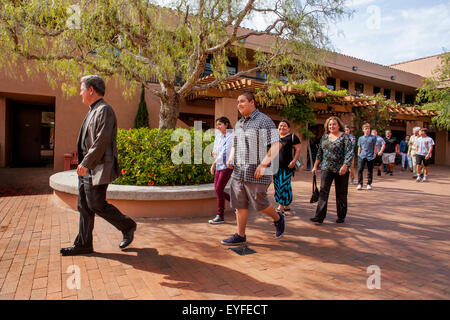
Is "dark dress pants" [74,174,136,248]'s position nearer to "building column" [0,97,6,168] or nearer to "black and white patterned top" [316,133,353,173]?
"black and white patterned top" [316,133,353,173]

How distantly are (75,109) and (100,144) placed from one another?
10051mm

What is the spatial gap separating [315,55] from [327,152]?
2766mm

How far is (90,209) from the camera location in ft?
10.8

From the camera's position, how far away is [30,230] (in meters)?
4.21

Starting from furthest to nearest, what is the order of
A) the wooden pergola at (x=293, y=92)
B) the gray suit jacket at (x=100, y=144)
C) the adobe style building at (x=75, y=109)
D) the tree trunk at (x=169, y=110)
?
1. the adobe style building at (x=75, y=109)
2. the wooden pergola at (x=293, y=92)
3. the tree trunk at (x=169, y=110)
4. the gray suit jacket at (x=100, y=144)

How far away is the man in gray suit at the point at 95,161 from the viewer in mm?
3057

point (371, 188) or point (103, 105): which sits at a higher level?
point (103, 105)

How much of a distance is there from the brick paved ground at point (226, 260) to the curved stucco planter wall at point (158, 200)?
202mm

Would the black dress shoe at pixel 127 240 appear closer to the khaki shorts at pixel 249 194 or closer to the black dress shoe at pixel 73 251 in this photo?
the black dress shoe at pixel 73 251

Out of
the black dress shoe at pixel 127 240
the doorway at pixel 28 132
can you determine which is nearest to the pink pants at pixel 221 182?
the black dress shoe at pixel 127 240
